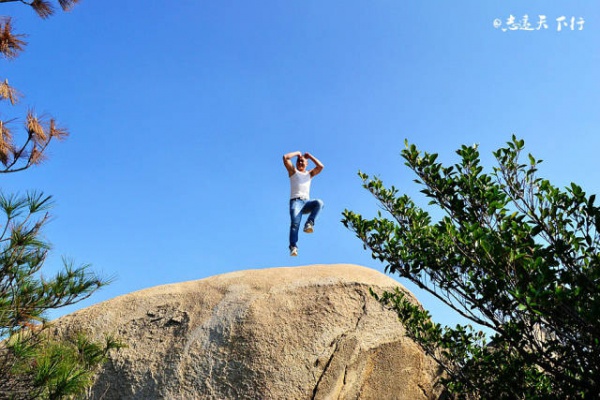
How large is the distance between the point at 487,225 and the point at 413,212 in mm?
1346

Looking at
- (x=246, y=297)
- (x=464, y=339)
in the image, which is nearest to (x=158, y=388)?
(x=246, y=297)

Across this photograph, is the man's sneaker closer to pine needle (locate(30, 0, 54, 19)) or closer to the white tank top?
the white tank top

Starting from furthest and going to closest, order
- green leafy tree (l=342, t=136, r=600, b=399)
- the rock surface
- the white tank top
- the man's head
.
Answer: the man's head, the white tank top, the rock surface, green leafy tree (l=342, t=136, r=600, b=399)

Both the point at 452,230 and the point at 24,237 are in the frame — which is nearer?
the point at 452,230

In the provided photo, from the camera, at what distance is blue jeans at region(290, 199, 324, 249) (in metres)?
10.8

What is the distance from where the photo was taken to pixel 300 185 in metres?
11.1

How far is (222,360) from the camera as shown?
9133mm

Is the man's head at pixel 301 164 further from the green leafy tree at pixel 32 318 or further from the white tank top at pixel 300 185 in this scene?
the green leafy tree at pixel 32 318

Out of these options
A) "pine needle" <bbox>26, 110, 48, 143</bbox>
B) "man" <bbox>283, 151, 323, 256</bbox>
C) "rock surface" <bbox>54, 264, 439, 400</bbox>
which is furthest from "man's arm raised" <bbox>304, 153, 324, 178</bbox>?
"pine needle" <bbox>26, 110, 48, 143</bbox>

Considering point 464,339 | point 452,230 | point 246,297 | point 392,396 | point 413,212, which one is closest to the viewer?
point 452,230

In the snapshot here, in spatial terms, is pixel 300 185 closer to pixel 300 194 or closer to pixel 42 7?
pixel 300 194

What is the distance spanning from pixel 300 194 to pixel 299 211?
0.35 metres

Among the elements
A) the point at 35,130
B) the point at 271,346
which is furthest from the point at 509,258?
the point at 35,130

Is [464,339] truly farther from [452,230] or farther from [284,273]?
[284,273]
